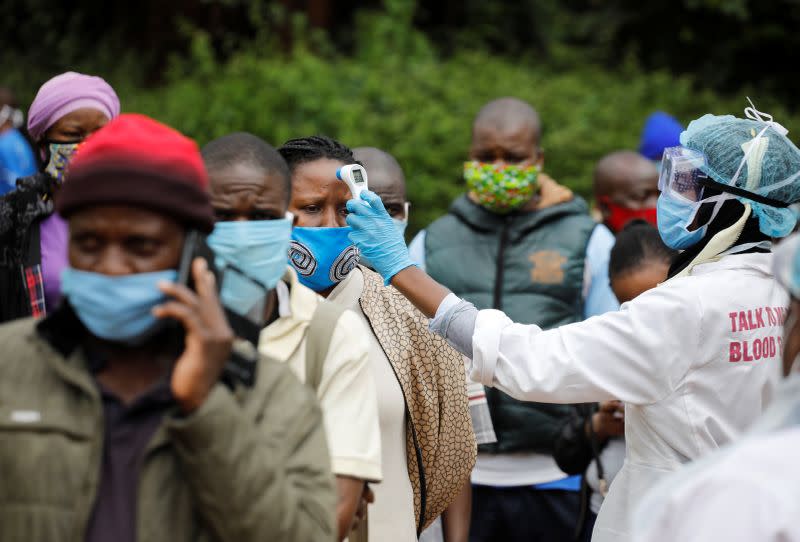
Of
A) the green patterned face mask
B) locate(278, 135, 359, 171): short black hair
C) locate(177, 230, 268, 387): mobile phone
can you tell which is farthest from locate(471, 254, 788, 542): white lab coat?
the green patterned face mask

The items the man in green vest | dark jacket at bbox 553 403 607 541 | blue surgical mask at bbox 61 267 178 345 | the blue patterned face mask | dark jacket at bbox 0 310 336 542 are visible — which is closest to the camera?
dark jacket at bbox 0 310 336 542

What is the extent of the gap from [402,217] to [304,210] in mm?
1169

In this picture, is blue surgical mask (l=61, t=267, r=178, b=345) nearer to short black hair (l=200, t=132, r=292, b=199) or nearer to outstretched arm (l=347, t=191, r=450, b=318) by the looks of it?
short black hair (l=200, t=132, r=292, b=199)

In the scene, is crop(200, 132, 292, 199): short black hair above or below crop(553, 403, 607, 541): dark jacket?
above

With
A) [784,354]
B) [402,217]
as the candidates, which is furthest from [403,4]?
[784,354]

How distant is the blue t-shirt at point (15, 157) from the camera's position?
26.7 feet

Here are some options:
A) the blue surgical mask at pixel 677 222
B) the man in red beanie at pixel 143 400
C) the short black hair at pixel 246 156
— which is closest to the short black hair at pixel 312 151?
the short black hair at pixel 246 156

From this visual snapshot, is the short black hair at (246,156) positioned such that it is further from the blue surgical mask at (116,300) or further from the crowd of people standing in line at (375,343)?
the blue surgical mask at (116,300)

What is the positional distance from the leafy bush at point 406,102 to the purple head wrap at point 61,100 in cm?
506

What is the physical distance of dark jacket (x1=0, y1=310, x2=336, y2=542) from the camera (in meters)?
2.21

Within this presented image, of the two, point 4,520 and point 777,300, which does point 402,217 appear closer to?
point 777,300

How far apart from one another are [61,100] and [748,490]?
330cm

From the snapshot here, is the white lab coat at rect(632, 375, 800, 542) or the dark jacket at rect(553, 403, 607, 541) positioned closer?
the white lab coat at rect(632, 375, 800, 542)

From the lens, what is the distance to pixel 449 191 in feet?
30.9
